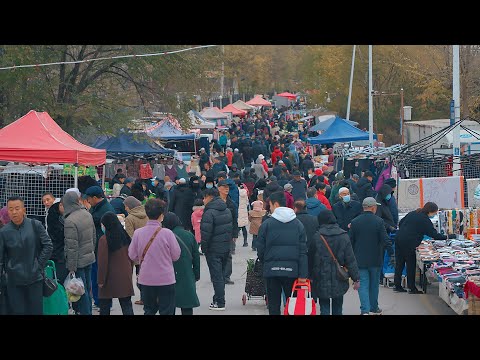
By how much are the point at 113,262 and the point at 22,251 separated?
135 cm

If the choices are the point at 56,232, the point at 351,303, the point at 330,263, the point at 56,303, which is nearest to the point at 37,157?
the point at 56,232

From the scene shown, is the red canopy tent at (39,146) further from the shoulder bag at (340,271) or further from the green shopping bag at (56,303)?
the shoulder bag at (340,271)

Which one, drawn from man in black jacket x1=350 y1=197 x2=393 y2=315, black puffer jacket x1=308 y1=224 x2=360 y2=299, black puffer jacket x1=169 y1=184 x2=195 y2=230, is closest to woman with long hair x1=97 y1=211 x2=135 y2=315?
black puffer jacket x1=308 y1=224 x2=360 y2=299

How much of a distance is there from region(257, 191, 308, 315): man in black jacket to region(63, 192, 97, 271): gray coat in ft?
6.96

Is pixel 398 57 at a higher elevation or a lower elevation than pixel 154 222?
higher

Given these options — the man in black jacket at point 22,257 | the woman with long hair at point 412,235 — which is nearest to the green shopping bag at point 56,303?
the man in black jacket at point 22,257

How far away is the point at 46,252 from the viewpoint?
10.5m

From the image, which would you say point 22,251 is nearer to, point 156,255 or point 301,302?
point 156,255

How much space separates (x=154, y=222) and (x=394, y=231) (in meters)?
6.16

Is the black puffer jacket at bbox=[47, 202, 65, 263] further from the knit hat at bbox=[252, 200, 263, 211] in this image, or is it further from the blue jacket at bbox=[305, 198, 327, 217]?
the knit hat at bbox=[252, 200, 263, 211]

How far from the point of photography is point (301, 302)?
36.6 ft

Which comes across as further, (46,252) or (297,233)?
(297,233)

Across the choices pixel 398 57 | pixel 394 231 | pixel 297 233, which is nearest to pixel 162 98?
pixel 394 231

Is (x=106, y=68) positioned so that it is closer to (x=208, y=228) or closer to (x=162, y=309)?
(x=208, y=228)
